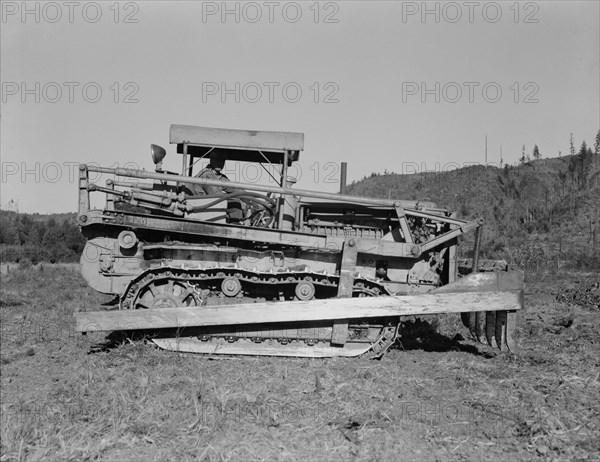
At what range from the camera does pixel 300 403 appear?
504cm

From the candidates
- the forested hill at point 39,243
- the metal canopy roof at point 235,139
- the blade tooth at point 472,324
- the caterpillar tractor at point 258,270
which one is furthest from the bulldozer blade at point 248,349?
the forested hill at point 39,243

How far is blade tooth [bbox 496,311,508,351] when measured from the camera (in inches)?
284

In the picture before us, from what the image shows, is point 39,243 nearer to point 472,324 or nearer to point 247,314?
point 247,314

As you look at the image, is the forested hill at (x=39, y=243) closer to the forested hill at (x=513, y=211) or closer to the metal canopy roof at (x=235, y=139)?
the forested hill at (x=513, y=211)

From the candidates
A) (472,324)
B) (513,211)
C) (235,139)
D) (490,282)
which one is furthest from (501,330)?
(513,211)

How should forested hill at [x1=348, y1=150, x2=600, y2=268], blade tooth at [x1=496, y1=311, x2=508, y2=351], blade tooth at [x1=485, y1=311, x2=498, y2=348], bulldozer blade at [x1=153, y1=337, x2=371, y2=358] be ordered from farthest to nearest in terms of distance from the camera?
forested hill at [x1=348, y1=150, x2=600, y2=268] → blade tooth at [x1=485, y1=311, x2=498, y2=348] → blade tooth at [x1=496, y1=311, x2=508, y2=351] → bulldozer blade at [x1=153, y1=337, x2=371, y2=358]

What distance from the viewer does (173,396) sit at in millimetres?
5062

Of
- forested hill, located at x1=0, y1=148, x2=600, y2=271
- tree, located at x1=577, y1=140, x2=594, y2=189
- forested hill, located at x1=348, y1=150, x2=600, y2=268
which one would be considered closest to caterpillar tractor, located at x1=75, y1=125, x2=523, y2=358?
forested hill, located at x1=0, y1=148, x2=600, y2=271

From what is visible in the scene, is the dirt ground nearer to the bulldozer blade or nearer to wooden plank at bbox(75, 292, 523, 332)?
the bulldozer blade

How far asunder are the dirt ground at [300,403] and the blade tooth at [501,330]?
0.17 meters

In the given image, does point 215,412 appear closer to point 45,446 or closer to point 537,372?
point 45,446

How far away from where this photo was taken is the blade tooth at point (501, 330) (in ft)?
23.6

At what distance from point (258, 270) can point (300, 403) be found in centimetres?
233

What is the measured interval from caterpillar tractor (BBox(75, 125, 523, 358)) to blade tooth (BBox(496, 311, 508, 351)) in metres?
0.02
